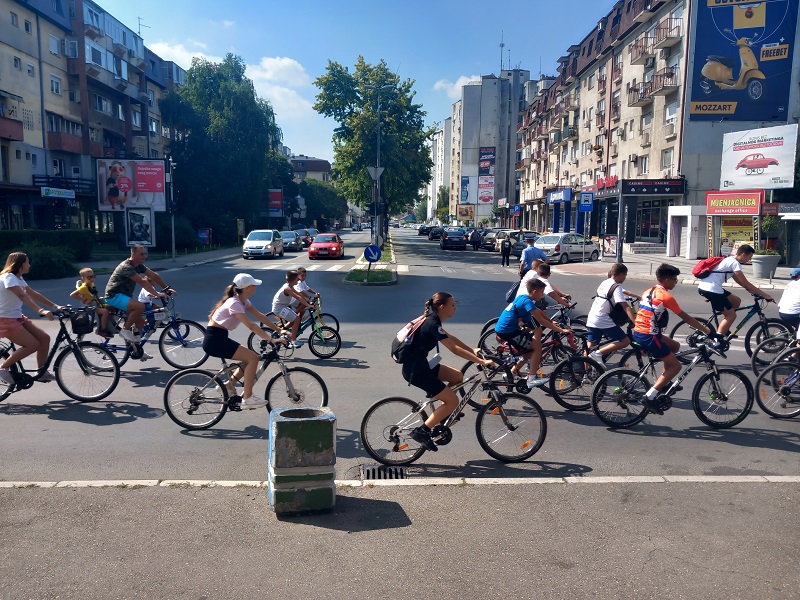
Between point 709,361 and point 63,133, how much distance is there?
4209 cm

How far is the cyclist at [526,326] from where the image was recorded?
23.8ft

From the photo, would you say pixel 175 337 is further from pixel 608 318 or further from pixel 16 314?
pixel 608 318

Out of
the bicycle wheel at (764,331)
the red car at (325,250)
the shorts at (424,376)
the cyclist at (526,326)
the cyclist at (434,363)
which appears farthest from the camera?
the red car at (325,250)

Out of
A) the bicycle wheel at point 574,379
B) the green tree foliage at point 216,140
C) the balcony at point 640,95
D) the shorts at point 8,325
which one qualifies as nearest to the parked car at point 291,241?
the green tree foliage at point 216,140

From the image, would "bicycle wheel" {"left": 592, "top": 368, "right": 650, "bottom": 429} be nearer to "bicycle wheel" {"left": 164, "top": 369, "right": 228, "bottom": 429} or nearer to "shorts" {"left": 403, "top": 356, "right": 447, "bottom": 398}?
"shorts" {"left": 403, "top": 356, "right": 447, "bottom": 398}

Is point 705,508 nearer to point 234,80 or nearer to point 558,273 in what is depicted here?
point 558,273

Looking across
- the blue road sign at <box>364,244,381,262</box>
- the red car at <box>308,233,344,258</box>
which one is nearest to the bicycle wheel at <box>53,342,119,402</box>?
the blue road sign at <box>364,244,381,262</box>

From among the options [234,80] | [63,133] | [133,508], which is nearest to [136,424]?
[133,508]

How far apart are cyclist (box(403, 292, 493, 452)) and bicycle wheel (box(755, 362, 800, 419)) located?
3654 mm

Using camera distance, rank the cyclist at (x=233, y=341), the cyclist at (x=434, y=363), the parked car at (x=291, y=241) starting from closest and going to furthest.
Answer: the cyclist at (x=434, y=363) < the cyclist at (x=233, y=341) < the parked car at (x=291, y=241)

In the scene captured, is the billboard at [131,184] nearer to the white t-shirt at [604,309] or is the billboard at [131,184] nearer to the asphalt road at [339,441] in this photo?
the asphalt road at [339,441]

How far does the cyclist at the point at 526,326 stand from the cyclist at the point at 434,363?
74.1 inches

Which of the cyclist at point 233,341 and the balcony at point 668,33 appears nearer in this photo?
the cyclist at point 233,341

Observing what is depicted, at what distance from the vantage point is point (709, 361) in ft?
21.8
